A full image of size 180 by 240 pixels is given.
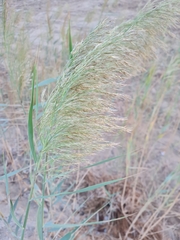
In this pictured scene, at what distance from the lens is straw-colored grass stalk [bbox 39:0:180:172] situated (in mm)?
570

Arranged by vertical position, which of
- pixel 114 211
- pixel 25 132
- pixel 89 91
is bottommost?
pixel 114 211

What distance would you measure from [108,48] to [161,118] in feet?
6.13

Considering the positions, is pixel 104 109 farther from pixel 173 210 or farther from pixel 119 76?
pixel 173 210

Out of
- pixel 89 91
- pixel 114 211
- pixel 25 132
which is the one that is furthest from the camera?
pixel 25 132

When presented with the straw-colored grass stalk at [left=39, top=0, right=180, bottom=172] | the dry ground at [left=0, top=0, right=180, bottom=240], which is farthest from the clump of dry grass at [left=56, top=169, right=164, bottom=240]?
the straw-colored grass stalk at [left=39, top=0, right=180, bottom=172]

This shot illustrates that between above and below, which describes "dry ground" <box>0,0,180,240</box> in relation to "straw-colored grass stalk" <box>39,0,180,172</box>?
below

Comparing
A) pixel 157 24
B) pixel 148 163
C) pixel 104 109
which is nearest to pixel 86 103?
pixel 104 109

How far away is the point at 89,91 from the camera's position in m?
0.58

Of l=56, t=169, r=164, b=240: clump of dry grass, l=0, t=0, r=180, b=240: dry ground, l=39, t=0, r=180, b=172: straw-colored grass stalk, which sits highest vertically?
l=39, t=0, r=180, b=172: straw-colored grass stalk

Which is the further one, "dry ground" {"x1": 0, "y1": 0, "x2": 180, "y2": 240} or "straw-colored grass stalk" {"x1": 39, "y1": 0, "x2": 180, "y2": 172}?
"dry ground" {"x1": 0, "y1": 0, "x2": 180, "y2": 240}

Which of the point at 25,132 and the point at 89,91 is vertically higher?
the point at 89,91

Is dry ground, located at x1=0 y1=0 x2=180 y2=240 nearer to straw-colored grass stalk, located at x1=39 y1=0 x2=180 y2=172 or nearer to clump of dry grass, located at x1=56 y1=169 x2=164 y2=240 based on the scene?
clump of dry grass, located at x1=56 y1=169 x2=164 y2=240

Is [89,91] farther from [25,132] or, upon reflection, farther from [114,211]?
[25,132]

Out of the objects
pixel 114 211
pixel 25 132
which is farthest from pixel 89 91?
pixel 25 132
